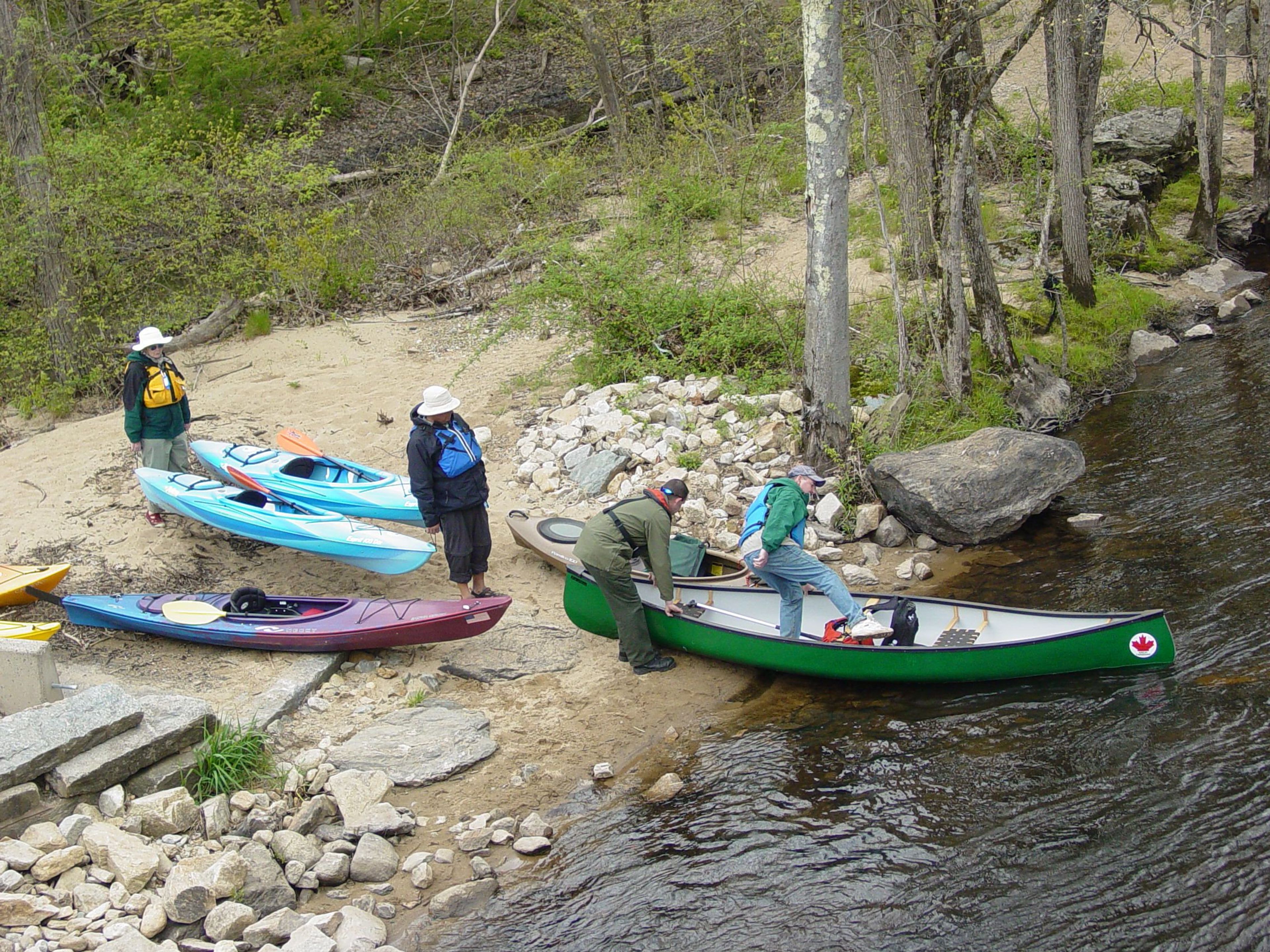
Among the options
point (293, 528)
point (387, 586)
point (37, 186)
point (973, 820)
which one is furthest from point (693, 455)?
point (37, 186)

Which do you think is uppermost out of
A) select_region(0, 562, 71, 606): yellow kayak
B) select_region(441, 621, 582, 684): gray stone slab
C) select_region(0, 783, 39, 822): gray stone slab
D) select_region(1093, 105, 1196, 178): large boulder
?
select_region(1093, 105, 1196, 178): large boulder

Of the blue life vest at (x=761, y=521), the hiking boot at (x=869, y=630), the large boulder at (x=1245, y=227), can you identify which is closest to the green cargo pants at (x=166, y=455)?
the blue life vest at (x=761, y=521)

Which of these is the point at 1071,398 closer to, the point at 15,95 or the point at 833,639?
the point at 833,639

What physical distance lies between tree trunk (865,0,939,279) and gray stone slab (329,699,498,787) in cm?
698

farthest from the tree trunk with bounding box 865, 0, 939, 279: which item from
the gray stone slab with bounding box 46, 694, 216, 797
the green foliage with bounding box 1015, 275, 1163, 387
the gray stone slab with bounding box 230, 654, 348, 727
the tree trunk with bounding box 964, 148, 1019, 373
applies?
the gray stone slab with bounding box 46, 694, 216, 797

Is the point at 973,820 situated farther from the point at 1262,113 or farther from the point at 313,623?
the point at 1262,113

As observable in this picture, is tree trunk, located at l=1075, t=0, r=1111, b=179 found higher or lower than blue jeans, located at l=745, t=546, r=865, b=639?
higher

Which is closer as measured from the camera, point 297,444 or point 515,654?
point 515,654

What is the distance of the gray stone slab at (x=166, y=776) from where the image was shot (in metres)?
5.91

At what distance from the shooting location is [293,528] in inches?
319

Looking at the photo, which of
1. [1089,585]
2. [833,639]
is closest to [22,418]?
[833,639]

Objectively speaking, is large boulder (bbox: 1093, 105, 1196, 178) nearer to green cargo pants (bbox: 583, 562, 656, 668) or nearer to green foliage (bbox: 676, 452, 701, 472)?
green foliage (bbox: 676, 452, 701, 472)

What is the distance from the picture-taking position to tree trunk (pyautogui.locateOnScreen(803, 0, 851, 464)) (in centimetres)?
873

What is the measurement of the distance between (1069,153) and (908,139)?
7.34 ft
